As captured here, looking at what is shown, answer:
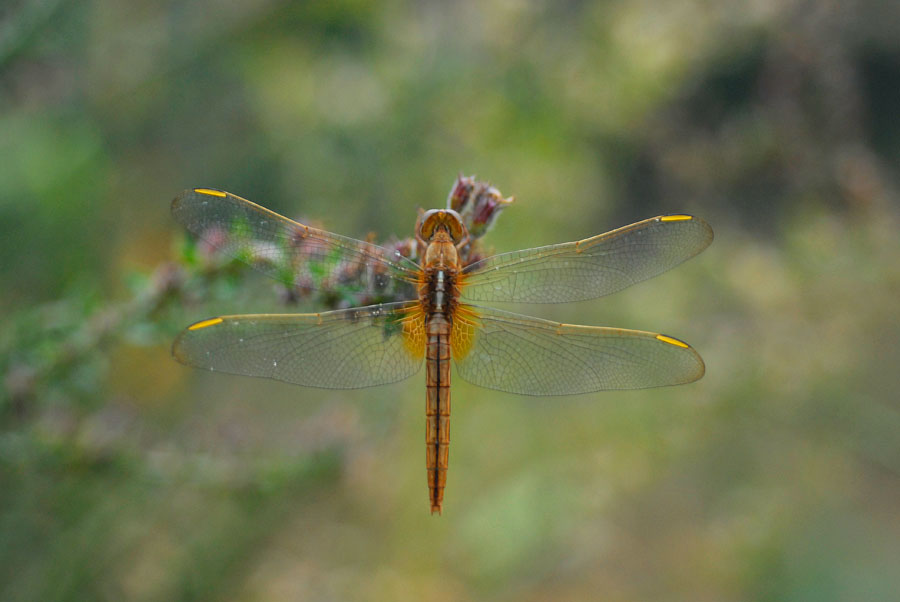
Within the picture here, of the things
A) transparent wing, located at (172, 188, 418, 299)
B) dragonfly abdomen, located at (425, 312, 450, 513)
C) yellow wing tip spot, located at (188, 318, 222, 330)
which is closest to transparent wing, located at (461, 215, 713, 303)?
dragonfly abdomen, located at (425, 312, 450, 513)

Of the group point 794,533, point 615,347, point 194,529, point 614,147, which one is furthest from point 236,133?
point 794,533

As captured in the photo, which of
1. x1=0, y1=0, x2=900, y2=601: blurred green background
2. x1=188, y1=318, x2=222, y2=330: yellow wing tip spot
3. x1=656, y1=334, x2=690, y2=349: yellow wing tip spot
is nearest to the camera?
x1=188, y1=318, x2=222, y2=330: yellow wing tip spot

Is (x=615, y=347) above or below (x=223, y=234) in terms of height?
below

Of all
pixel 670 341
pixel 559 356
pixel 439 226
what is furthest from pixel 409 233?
pixel 670 341

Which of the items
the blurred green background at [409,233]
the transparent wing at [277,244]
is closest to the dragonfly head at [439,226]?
the transparent wing at [277,244]

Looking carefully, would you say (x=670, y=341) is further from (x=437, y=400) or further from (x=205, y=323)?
(x=205, y=323)

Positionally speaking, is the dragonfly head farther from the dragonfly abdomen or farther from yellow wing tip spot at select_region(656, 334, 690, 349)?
yellow wing tip spot at select_region(656, 334, 690, 349)

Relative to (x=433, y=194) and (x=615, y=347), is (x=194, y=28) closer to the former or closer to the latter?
(x=433, y=194)
